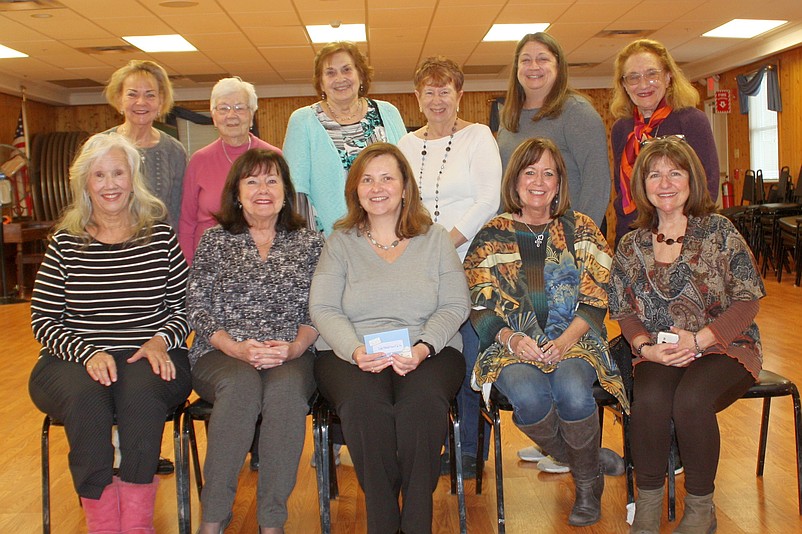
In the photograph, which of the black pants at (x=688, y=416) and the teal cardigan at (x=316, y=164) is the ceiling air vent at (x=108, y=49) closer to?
the teal cardigan at (x=316, y=164)

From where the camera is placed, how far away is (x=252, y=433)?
2.46 metres

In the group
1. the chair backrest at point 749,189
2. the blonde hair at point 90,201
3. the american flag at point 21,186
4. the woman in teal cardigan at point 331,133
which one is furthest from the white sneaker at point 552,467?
the american flag at point 21,186

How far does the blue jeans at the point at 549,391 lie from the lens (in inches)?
100.0

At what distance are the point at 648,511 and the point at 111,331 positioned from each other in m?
1.91

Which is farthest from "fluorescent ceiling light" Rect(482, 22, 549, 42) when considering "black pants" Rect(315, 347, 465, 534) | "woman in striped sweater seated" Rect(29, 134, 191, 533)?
"black pants" Rect(315, 347, 465, 534)

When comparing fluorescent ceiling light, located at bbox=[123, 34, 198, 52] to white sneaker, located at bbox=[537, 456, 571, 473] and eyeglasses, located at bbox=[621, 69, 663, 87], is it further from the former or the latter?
white sneaker, located at bbox=[537, 456, 571, 473]

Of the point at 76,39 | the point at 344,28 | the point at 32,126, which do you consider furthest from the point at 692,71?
the point at 32,126

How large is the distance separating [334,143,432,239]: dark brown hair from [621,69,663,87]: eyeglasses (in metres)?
1.09

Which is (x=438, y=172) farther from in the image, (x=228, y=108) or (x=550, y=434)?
(x=550, y=434)

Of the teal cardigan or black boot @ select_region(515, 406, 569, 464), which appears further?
the teal cardigan

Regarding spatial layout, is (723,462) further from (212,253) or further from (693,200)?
(212,253)

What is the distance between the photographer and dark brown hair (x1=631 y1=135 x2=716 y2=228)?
2.66 meters

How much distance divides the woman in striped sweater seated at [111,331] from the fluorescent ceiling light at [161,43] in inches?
293

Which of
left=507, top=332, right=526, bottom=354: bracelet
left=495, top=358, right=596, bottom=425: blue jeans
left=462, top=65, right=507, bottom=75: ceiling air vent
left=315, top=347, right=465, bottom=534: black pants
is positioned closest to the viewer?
left=315, top=347, right=465, bottom=534: black pants
